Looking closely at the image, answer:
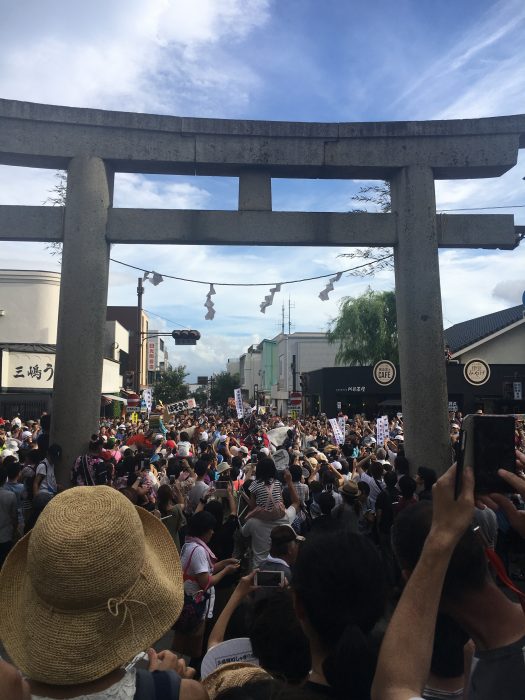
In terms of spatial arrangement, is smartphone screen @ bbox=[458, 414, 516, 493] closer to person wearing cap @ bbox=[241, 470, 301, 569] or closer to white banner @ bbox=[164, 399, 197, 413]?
person wearing cap @ bbox=[241, 470, 301, 569]

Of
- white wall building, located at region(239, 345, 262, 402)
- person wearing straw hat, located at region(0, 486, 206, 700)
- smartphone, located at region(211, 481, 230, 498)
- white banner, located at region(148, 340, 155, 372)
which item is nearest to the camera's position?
person wearing straw hat, located at region(0, 486, 206, 700)

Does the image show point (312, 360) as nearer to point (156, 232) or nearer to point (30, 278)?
point (30, 278)

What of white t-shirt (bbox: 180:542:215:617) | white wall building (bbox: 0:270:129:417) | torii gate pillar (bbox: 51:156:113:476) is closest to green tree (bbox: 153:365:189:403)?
white wall building (bbox: 0:270:129:417)

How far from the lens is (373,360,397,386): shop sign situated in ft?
64.1

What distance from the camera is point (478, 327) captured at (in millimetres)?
35625

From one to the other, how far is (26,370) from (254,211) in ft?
59.2

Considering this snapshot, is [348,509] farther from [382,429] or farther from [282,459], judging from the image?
[382,429]

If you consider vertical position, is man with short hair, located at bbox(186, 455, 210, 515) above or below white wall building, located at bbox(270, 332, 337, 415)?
below

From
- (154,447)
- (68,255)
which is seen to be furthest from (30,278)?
(68,255)

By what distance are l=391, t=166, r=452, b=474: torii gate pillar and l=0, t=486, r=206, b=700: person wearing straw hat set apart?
7.51 meters

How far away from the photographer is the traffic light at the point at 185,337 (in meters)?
25.5

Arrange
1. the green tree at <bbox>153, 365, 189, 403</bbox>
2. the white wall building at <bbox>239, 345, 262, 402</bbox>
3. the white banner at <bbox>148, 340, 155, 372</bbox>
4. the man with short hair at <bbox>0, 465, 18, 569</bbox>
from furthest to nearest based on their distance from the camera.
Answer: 1. the white wall building at <bbox>239, 345, 262, 402</bbox>
2. the white banner at <bbox>148, 340, 155, 372</bbox>
3. the green tree at <bbox>153, 365, 189, 403</bbox>
4. the man with short hair at <bbox>0, 465, 18, 569</bbox>

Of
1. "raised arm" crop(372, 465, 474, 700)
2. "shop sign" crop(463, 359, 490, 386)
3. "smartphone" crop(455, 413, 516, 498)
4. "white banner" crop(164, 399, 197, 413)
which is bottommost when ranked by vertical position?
"raised arm" crop(372, 465, 474, 700)

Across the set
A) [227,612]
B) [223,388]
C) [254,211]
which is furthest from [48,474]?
[223,388]
